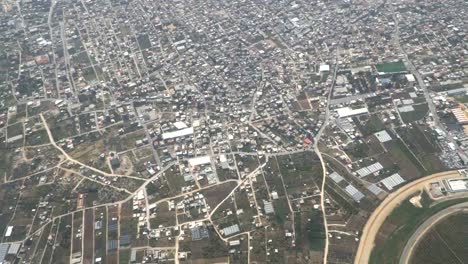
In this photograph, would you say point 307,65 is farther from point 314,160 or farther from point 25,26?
point 25,26

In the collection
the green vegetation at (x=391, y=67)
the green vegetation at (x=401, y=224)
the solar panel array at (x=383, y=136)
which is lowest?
the green vegetation at (x=401, y=224)

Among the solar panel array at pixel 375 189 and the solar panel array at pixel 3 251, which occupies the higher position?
the solar panel array at pixel 375 189

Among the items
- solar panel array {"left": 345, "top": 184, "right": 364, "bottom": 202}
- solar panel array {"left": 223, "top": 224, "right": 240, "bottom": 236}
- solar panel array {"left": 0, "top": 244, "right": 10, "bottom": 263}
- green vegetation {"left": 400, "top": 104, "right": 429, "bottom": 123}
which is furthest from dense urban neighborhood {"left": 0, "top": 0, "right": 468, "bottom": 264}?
solar panel array {"left": 223, "top": 224, "right": 240, "bottom": 236}

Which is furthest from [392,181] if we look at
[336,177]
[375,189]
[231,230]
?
[231,230]

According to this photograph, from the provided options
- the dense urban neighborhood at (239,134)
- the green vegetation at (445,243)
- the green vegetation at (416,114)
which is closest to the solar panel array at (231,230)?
the dense urban neighborhood at (239,134)

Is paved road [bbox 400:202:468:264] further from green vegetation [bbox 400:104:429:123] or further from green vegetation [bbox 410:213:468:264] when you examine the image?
green vegetation [bbox 400:104:429:123]

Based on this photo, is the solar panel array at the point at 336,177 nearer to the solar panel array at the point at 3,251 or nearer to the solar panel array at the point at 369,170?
the solar panel array at the point at 369,170

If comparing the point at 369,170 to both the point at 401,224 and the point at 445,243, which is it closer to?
the point at 401,224
